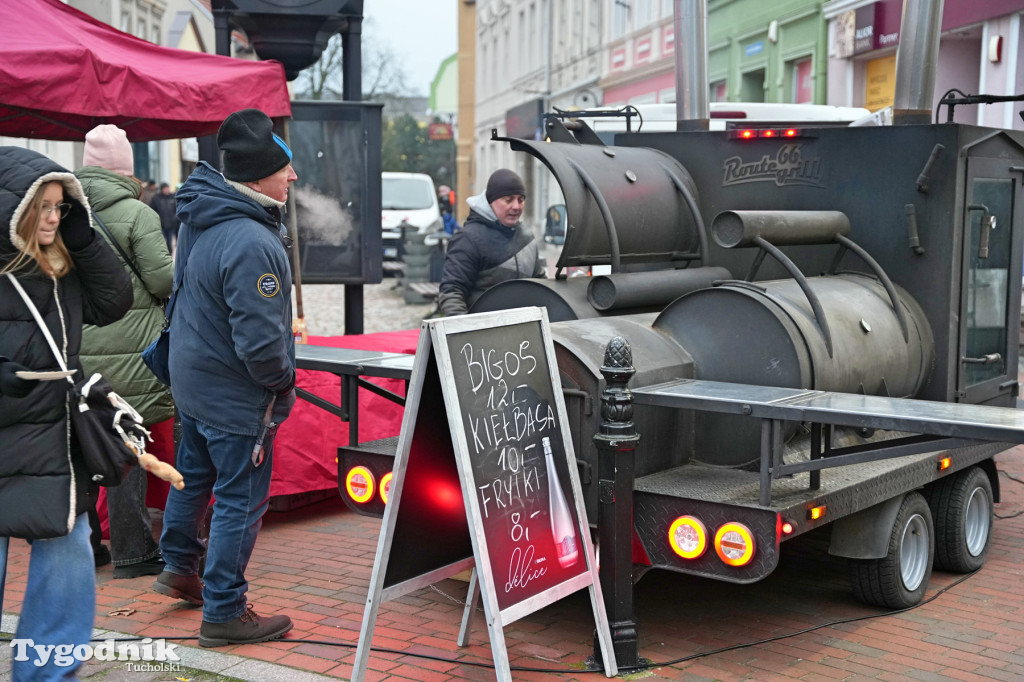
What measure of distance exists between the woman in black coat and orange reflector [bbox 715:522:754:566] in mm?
2021

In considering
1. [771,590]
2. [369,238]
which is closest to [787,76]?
[369,238]

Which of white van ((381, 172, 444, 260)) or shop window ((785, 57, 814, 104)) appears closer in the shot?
shop window ((785, 57, 814, 104))

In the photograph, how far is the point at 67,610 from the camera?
11.8 ft

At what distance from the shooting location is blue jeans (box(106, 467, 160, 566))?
210 inches

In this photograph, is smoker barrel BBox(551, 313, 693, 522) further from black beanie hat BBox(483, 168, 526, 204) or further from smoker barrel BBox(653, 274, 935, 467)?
black beanie hat BBox(483, 168, 526, 204)

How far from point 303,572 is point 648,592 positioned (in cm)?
156

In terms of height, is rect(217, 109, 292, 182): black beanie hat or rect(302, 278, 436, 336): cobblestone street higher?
rect(217, 109, 292, 182): black beanie hat

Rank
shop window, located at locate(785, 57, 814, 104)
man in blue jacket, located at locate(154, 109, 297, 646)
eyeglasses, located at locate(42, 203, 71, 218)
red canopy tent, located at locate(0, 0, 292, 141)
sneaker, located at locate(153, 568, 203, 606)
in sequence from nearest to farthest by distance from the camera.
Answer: eyeglasses, located at locate(42, 203, 71, 218) → man in blue jacket, located at locate(154, 109, 297, 646) → sneaker, located at locate(153, 568, 203, 606) → red canopy tent, located at locate(0, 0, 292, 141) → shop window, located at locate(785, 57, 814, 104)

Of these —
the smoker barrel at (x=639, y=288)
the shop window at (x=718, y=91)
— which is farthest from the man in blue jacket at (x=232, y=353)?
the shop window at (x=718, y=91)

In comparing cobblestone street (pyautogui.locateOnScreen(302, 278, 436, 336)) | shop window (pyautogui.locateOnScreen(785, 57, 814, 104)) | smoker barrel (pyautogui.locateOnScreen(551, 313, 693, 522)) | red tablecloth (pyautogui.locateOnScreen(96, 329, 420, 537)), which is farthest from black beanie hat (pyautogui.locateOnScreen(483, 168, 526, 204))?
shop window (pyautogui.locateOnScreen(785, 57, 814, 104))

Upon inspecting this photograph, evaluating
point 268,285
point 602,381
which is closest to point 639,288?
point 602,381

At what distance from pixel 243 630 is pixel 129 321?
5.34 feet

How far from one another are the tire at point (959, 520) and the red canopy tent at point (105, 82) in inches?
168

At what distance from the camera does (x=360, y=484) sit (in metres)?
4.95
